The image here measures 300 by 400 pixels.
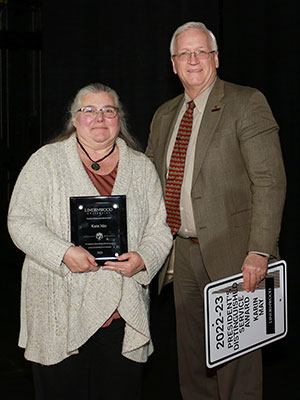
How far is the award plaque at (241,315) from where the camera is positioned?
203 centimetres

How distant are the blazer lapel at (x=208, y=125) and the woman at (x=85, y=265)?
0.30 m

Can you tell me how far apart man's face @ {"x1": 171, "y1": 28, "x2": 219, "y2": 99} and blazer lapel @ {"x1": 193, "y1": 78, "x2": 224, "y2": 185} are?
0.08 meters

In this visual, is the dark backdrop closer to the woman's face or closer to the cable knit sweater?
the cable knit sweater

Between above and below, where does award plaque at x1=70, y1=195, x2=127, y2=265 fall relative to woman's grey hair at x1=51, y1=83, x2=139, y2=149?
below

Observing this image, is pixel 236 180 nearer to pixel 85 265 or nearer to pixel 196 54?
pixel 196 54

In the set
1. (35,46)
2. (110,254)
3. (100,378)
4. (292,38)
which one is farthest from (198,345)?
(35,46)

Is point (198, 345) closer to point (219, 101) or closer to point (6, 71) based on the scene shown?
point (219, 101)

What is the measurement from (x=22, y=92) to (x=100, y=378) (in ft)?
20.2

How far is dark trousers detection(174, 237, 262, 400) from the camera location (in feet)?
8.75

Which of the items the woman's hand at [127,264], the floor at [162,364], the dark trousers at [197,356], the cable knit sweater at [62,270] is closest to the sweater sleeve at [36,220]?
the cable knit sweater at [62,270]

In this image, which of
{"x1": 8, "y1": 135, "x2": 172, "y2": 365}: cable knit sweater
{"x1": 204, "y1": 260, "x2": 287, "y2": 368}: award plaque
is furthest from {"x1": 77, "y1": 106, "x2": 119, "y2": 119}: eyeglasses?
{"x1": 204, "y1": 260, "x2": 287, "y2": 368}: award plaque

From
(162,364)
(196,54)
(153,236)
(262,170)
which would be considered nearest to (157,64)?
(196,54)

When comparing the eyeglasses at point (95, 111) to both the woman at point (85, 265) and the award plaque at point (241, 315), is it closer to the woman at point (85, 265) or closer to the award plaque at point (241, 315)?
the woman at point (85, 265)

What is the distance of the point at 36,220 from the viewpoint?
2.14m
